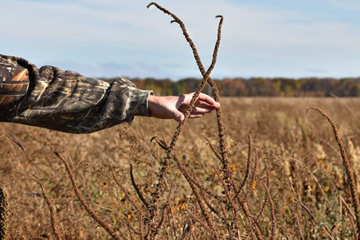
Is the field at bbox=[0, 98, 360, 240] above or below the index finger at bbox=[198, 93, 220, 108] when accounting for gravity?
below

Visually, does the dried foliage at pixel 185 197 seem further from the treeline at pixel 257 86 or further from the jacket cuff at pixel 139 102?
the treeline at pixel 257 86

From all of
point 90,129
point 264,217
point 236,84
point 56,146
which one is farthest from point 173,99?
point 236,84

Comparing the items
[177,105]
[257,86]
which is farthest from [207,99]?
[257,86]

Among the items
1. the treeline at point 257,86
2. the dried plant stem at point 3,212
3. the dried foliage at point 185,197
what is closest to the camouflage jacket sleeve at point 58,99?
the dried foliage at point 185,197

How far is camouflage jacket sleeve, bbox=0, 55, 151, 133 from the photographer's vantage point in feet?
7.18

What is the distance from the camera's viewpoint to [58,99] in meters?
2.25

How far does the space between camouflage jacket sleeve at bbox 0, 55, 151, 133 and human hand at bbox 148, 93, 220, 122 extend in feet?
0.49

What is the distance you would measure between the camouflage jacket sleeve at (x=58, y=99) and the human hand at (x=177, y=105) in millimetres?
150

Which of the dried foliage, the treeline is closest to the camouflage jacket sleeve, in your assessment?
the dried foliage

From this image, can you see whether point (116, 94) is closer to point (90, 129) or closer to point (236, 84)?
point (90, 129)

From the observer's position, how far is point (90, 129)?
2.26 metres

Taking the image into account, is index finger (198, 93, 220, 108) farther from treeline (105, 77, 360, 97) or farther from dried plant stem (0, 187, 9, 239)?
treeline (105, 77, 360, 97)

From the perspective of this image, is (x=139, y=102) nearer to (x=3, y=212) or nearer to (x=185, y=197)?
(x=3, y=212)

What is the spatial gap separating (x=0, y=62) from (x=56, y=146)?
2.84m
